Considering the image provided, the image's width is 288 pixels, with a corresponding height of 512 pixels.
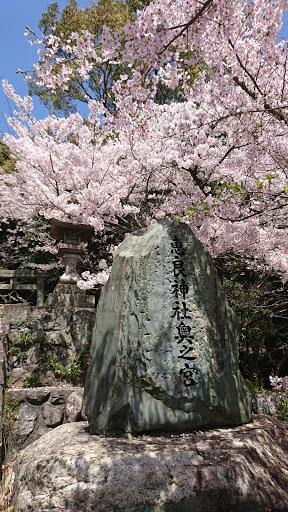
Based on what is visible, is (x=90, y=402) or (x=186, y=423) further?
(x=90, y=402)

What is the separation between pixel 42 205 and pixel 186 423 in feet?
19.8

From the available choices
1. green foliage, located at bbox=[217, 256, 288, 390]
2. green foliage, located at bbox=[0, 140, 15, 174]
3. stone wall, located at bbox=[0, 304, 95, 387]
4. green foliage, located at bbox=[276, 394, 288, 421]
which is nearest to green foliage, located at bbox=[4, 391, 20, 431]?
stone wall, located at bbox=[0, 304, 95, 387]

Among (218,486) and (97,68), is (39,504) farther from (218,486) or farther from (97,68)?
(97,68)

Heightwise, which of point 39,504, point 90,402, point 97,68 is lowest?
point 39,504

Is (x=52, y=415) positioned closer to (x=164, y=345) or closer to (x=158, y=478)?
(x=164, y=345)

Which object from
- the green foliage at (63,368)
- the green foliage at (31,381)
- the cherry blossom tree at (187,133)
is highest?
the cherry blossom tree at (187,133)

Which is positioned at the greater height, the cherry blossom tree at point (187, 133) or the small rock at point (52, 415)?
the cherry blossom tree at point (187, 133)

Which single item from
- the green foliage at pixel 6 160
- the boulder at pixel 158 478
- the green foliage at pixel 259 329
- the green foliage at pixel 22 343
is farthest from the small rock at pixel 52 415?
the green foliage at pixel 6 160

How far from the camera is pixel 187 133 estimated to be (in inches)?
286

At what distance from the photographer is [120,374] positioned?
372 centimetres

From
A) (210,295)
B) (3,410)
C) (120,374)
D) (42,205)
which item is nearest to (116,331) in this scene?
(120,374)

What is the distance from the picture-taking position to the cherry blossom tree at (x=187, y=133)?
12.7ft

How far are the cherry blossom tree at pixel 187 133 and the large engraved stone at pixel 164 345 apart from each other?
89 cm

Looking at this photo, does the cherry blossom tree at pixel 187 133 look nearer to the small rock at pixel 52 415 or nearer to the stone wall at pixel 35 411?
the stone wall at pixel 35 411
